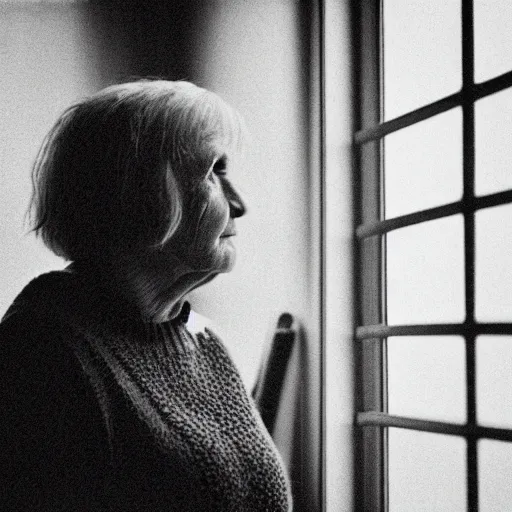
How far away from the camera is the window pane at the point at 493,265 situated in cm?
111

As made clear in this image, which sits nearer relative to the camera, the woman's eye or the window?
the woman's eye

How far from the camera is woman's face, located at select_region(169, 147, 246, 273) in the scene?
891mm

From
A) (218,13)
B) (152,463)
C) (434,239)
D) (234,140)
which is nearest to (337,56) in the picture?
(218,13)

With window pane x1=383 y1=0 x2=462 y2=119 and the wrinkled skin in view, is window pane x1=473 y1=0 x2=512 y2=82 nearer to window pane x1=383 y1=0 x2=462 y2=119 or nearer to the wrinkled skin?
window pane x1=383 y1=0 x2=462 y2=119

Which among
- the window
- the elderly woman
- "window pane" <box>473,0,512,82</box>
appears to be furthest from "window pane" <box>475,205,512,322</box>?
the elderly woman

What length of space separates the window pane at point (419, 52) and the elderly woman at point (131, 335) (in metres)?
0.55

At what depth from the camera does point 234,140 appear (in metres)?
0.93

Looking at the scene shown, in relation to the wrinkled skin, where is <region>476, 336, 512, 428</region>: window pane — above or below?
below

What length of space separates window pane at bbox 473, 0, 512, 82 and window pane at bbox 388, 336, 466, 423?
451 mm

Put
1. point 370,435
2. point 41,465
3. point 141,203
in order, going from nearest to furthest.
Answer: point 41,465, point 141,203, point 370,435

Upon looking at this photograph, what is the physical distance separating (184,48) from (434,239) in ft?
1.91

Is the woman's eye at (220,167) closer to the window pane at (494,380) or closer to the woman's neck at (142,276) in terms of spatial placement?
the woman's neck at (142,276)

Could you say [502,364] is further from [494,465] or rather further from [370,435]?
[370,435]

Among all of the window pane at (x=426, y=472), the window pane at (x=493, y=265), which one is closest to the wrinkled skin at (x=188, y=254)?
the window pane at (x=493, y=265)
